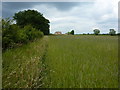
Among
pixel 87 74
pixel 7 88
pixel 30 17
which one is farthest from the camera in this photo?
pixel 30 17

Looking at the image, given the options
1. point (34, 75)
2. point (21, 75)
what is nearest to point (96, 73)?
point (34, 75)

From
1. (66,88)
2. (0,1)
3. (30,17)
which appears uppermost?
(30,17)

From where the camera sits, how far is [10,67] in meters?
3.16

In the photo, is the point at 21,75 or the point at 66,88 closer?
the point at 66,88

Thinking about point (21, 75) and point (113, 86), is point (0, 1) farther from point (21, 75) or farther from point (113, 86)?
point (113, 86)

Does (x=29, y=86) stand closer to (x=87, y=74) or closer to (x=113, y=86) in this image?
(x=87, y=74)

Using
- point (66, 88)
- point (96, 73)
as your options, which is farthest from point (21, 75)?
point (96, 73)

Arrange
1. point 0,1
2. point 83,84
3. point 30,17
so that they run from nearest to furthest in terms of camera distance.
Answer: point 83,84 < point 0,1 < point 30,17

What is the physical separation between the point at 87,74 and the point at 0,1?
4.13m

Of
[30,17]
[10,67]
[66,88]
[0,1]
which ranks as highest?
[30,17]

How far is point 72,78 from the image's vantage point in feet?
9.34

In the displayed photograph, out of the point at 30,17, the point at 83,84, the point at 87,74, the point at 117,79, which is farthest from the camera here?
the point at 30,17

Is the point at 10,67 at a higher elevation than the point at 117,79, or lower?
higher

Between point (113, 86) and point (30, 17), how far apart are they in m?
46.9
